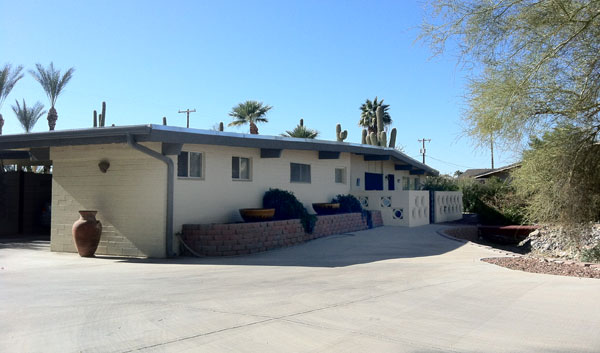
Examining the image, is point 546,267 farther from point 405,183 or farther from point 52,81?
point 52,81

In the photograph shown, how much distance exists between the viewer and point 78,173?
574 inches

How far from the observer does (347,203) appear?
20281mm

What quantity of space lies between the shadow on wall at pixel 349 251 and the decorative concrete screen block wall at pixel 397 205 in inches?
78.8

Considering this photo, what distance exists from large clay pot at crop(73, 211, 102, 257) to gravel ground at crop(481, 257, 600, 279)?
9946mm

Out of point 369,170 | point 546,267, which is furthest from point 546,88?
point 369,170

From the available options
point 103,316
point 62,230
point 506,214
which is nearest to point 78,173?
point 62,230

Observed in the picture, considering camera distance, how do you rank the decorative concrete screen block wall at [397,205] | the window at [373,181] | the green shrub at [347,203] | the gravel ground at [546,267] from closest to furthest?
the gravel ground at [546,267] → the green shrub at [347,203] → the decorative concrete screen block wall at [397,205] → the window at [373,181]

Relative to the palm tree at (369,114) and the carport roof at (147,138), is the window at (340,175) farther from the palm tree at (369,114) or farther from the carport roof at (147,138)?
the palm tree at (369,114)

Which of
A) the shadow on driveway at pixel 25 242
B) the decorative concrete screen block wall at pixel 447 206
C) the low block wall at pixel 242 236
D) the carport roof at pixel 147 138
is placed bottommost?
the shadow on driveway at pixel 25 242

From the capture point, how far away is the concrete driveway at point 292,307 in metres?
5.38

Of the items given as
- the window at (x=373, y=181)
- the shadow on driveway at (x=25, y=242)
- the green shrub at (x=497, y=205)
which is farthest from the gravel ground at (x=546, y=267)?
the shadow on driveway at (x=25, y=242)

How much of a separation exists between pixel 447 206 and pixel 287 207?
12.4 metres

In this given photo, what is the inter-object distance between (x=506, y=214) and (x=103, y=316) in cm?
2028

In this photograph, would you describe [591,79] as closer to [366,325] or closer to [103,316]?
[366,325]
